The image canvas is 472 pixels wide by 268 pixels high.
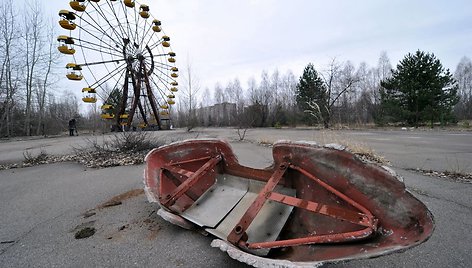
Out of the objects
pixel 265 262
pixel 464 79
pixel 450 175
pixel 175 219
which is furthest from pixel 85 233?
pixel 464 79

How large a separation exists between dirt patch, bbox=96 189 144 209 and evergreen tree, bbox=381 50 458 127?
27646mm

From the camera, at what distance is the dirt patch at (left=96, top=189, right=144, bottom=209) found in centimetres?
329

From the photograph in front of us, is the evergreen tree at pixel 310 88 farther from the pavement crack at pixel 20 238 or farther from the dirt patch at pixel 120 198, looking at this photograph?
the pavement crack at pixel 20 238

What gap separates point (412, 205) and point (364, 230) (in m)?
0.36

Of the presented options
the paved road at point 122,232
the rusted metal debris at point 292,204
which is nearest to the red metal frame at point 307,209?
the rusted metal debris at point 292,204

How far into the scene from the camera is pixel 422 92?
23.0 m

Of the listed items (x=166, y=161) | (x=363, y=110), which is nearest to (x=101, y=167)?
(x=166, y=161)

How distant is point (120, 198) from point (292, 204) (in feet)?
9.34

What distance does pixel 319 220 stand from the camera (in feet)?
6.88

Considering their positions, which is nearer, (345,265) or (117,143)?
(345,265)

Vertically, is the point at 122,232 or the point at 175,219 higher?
the point at 175,219

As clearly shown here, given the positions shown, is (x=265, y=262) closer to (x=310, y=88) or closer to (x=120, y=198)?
(x=120, y=198)

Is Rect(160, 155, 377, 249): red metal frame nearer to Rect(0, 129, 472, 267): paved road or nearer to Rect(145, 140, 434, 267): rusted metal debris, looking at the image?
Rect(145, 140, 434, 267): rusted metal debris

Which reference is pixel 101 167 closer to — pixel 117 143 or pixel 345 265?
pixel 117 143
